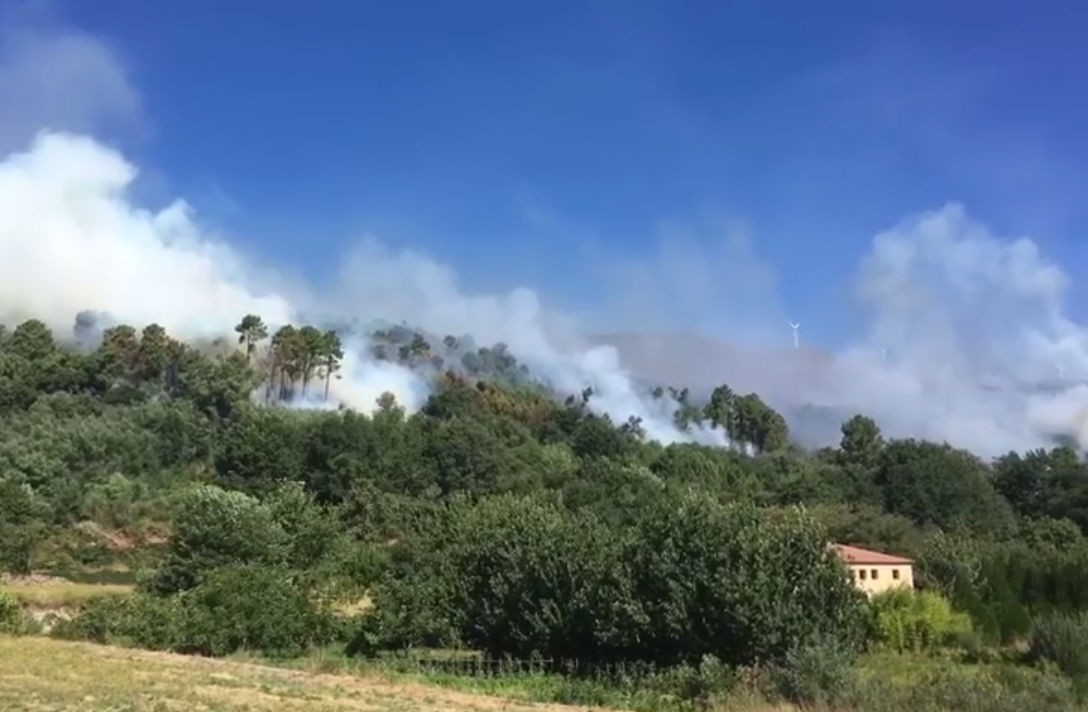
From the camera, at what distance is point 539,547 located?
37.9 m

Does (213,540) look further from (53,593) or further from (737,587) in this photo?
(737,587)

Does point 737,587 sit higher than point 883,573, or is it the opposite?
point 883,573

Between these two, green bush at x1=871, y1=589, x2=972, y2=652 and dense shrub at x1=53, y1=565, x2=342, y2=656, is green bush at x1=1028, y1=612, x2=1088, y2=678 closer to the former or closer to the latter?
green bush at x1=871, y1=589, x2=972, y2=652

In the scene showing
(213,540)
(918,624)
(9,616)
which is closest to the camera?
(9,616)

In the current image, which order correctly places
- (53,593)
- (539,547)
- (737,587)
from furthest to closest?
1. (53,593)
2. (539,547)
3. (737,587)

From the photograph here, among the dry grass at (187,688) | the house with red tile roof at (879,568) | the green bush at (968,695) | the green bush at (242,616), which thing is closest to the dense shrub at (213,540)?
the green bush at (242,616)

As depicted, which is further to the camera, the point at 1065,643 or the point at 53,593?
the point at 53,593

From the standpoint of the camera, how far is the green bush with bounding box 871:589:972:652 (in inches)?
1650

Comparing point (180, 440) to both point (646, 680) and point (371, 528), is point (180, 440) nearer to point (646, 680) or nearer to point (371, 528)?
point (371, 528)

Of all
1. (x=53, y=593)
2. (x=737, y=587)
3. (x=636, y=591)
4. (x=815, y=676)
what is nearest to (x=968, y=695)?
(x=815, y=676)

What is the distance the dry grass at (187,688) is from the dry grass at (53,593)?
18.3m

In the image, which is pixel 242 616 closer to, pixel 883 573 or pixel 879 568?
pixel 879 568

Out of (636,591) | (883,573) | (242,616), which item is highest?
(883,573)

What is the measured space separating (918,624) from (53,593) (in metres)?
42.0
